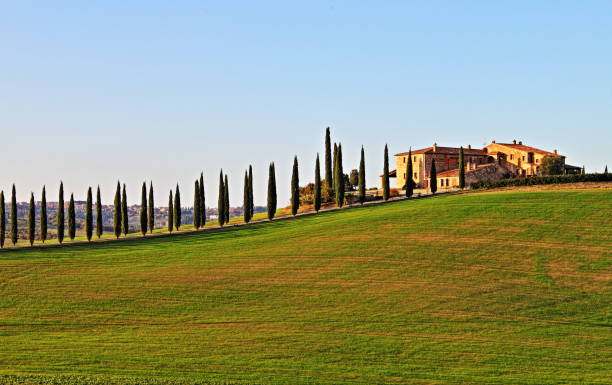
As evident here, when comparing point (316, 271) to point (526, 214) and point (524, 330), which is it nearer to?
point (524, 330)

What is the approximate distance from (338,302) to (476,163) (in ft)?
247

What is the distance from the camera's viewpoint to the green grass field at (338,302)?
130 feet

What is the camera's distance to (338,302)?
172 ft

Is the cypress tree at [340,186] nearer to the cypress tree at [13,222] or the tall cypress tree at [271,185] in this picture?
the tall cypress tree at [271,185]

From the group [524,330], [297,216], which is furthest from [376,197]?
[524,330]

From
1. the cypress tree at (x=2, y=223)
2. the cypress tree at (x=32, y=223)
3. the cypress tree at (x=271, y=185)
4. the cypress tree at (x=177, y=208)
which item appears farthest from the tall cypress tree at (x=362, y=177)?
the cypress tree at (x=2, y=223)

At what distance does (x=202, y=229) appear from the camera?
287ft

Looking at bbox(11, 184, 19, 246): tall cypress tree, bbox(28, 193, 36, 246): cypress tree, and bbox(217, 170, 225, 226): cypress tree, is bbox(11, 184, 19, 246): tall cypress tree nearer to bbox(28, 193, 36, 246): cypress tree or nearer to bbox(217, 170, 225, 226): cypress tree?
bbox(28, 193, 36, 246): cypress tree

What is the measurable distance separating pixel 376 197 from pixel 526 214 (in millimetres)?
27618

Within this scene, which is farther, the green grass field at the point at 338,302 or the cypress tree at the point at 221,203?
the cypress tree at the point at 221,203

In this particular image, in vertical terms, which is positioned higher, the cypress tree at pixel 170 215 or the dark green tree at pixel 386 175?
the dark green tree at pixel 386 175

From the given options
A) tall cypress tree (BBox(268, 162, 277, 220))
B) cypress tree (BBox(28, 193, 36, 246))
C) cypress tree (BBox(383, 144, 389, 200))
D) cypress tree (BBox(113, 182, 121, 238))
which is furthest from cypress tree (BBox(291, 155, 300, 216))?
cypress tree (BBox(28, 193, 36, 246))

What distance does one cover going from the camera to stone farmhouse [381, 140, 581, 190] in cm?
11044

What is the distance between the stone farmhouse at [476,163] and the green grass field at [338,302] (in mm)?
29192
